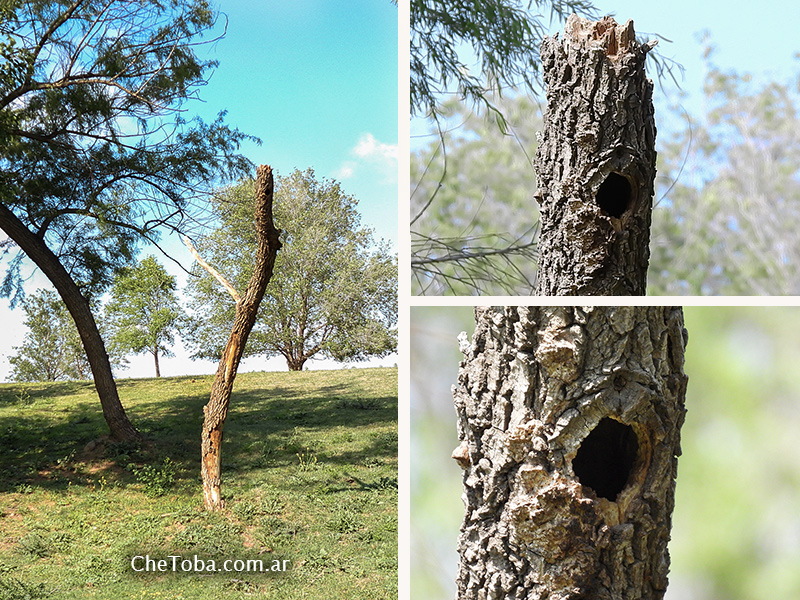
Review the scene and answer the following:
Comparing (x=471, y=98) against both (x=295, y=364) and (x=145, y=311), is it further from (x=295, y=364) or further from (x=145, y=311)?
(x=295, y=364)

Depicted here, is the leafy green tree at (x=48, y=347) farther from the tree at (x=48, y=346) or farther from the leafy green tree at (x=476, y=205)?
the leafy green tree at (x=476, y=205)

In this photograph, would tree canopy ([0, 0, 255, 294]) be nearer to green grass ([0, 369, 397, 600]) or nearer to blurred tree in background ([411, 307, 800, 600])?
green grass ([0, 369, 397, 600])

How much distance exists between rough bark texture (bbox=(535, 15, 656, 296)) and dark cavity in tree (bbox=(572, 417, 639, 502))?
0.26 m

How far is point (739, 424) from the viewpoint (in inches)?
35.3

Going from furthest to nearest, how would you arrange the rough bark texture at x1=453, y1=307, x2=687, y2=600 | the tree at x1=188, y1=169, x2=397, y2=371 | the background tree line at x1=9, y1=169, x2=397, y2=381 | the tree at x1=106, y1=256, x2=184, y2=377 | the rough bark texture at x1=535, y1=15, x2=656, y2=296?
1. the tree at x1=188, y1=169, x2=397, y2=371
2. the background tree line at x1=9, y1=169, x2=397, y2=381
3. the tree at x1=106, y1=256, x2=184, y2=377
4. the rough bark texture at x1=535, y1=15, x2=656, y2=296
5. the rough bark texture at x1=453, y1=307, x2=687, y2=600

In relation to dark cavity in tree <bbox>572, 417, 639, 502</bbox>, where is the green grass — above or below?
below

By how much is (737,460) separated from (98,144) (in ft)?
12.3

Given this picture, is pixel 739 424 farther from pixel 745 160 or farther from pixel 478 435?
pixel 745 160

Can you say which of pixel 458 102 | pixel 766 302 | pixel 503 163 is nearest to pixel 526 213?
pixel 503 163

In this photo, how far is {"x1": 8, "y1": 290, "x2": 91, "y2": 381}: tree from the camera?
3.88m

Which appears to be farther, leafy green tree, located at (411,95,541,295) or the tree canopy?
the tree canopy

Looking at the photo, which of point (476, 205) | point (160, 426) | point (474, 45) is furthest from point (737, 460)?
point (160, 426)

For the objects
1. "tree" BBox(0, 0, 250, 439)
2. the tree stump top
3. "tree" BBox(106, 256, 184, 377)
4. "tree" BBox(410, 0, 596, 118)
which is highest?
"tree" BBox(0, 0, 250, 439)

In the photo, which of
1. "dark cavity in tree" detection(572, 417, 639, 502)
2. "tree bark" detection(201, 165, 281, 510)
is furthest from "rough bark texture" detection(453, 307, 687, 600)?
"tree bark" detection(201, 165, 281, 510)
